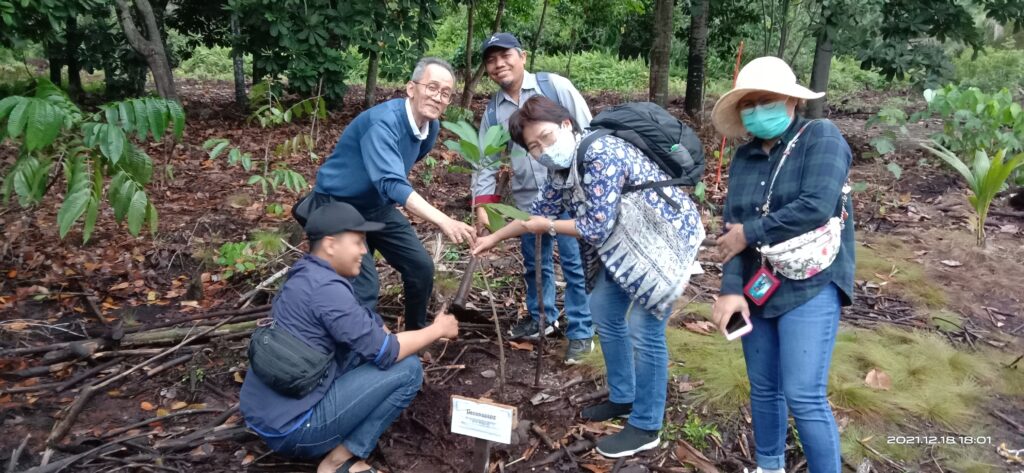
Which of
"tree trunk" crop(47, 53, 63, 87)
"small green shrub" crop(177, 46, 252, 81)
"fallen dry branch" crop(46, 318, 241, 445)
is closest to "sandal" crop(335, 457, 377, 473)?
"fallen dry branch" crop(46, 318, 241, 445)

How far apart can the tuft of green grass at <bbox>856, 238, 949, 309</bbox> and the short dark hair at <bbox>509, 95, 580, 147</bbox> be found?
143 inches

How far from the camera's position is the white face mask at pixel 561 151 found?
2850 millimetres

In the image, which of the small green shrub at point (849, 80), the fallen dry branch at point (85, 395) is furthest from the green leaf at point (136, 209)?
the small green shrub at point (849, 80)

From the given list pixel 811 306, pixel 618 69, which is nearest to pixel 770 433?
pixel 811 306

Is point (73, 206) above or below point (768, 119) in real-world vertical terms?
below

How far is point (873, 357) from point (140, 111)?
4311mm

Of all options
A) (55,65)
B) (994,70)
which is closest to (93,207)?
(55,65)

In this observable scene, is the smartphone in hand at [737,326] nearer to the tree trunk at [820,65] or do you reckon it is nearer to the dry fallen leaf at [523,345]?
the dry fallen leaf at [523,345]

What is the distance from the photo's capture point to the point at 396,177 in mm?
3217

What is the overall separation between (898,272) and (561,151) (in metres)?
3.89

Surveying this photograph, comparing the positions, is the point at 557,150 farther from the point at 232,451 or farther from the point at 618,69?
the point at 618,69

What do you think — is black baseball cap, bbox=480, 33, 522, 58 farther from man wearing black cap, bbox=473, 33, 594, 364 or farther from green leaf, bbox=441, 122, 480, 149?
green leaf, bbox=441, 122, 480, 149

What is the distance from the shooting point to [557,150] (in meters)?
2.85

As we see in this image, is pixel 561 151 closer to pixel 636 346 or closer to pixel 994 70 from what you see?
pixel 636 346
